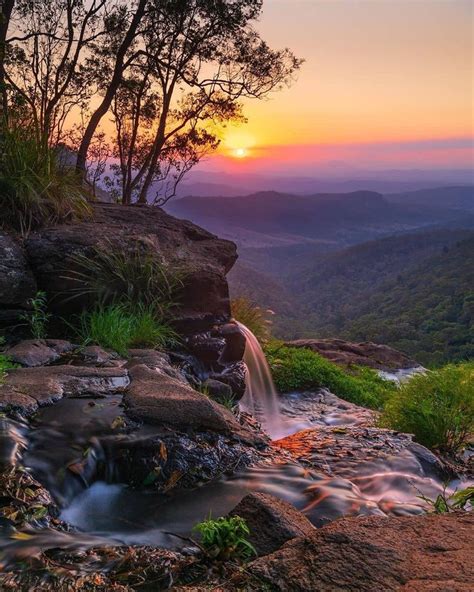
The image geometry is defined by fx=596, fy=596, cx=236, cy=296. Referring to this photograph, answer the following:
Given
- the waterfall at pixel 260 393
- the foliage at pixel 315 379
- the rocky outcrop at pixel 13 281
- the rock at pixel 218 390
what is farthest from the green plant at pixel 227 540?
the foliage at pixel 315 379

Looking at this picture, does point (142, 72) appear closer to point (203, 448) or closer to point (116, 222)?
point (116, 222)

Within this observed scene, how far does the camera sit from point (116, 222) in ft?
32.0

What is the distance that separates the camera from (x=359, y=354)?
63.3 feet

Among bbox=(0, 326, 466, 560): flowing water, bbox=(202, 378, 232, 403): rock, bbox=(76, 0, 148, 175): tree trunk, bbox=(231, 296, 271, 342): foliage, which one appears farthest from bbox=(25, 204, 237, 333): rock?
bbox=(76, 0, 148, 175): tree trunk

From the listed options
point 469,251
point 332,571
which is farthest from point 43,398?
point 469,251

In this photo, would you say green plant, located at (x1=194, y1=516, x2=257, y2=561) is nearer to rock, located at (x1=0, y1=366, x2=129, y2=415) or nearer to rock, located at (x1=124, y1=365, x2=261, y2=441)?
rock, located at (x1=124, y1=365, x2=261, y2=441)

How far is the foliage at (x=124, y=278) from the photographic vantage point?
8.16m

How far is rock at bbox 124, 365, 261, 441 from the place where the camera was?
4711 mm

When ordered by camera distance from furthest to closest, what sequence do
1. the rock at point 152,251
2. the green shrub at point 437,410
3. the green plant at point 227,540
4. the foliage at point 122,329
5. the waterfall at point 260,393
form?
the waterfall at point 260,393
the rock at point 152,251
the foliage at point 122,329
the green shrub at point 437,410
the green plant at point 227,540

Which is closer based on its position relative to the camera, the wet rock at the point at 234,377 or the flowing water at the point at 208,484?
the flowing water at the point at 208,484

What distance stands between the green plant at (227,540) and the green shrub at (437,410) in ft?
14.2

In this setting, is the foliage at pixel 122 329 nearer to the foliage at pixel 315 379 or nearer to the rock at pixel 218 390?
the rock at pixel 218 390

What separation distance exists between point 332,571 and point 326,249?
5842 inches

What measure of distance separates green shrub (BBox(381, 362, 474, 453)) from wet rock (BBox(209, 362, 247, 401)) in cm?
241
